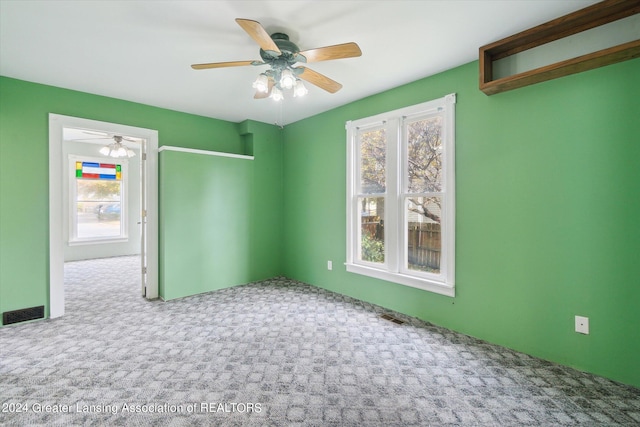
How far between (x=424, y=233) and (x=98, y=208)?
7442mm

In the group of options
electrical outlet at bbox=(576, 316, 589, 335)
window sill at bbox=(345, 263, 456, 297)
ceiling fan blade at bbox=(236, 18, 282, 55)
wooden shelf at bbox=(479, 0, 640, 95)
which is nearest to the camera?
ceiling fan blade at bbox=(236, 18, 282, 55)

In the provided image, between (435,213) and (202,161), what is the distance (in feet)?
10.5

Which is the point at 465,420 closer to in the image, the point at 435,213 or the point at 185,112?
the point at 435,213

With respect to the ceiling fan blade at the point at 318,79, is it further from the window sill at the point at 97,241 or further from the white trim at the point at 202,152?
the window sill at the point at 97,241

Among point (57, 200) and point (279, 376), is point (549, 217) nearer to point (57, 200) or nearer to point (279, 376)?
point (279, 376)

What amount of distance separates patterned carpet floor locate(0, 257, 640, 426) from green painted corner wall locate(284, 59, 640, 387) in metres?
0.24

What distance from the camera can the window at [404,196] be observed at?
9.59 feet

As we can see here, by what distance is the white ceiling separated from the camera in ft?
6.41

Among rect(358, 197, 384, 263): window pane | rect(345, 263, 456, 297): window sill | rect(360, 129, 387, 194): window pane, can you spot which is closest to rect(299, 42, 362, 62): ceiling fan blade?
rect(360, 129, 387, 194): window pane

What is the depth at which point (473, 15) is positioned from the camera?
2039 millimetres

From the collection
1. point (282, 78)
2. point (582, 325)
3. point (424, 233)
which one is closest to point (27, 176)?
point (282, 78)

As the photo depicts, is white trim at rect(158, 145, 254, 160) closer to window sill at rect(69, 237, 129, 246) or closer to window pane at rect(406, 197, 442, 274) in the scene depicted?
window pane at rect(406, 197, 442, 274)

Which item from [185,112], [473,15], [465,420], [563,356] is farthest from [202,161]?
[563,356]

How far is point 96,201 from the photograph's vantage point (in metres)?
6.75
